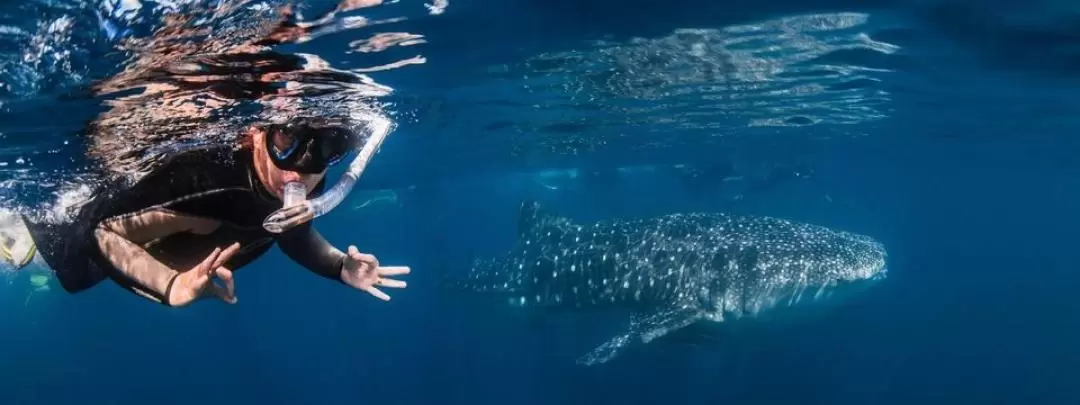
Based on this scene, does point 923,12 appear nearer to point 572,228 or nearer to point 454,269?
point 572,228

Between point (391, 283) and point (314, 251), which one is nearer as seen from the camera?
point (391, 283)

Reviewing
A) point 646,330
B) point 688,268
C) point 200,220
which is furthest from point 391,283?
point 688,268

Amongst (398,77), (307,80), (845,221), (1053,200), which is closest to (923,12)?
(398,77)

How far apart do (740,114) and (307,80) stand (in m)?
12.8

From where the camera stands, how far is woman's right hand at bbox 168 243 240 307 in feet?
14.1

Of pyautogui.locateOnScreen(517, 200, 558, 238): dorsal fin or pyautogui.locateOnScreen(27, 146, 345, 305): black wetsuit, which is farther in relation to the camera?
pyautogui.locateOnScreen(517, 200, 558, 238): dorsal fin

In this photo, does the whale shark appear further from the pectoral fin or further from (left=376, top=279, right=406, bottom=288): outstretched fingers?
(left=376, top=279, right=406, bottom=288): outstretched fingers

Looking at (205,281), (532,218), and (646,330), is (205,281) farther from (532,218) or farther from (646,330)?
(532,218)

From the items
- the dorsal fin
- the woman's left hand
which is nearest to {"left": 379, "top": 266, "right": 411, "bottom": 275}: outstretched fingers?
the woman's left hand

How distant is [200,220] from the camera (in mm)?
5445

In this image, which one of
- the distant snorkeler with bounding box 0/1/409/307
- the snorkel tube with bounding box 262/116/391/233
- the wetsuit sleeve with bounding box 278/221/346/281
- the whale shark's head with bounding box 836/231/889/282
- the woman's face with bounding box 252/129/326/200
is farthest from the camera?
the whale shark's head with bounding box 836/231/889/282

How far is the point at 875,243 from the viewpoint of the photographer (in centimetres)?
1412

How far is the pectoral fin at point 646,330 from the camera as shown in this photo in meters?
12.2

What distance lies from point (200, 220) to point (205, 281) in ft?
4.23
